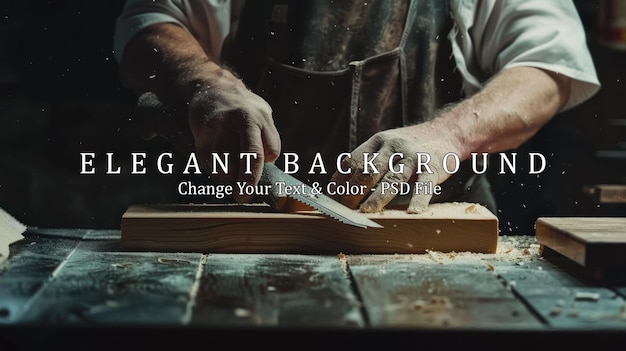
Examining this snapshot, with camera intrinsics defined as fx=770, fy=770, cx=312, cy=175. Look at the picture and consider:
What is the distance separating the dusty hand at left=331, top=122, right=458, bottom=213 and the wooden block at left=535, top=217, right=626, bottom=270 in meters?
0.28

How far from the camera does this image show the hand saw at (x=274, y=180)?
1.68 m

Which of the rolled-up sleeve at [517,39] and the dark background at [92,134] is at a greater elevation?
the rolled-up sleeve at [517,39]

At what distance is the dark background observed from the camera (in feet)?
6.79

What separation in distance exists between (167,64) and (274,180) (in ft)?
1.49

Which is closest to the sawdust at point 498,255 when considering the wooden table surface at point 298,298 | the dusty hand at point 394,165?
the wooden table surface at point 298,298

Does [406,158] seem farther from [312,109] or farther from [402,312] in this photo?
[402,312]

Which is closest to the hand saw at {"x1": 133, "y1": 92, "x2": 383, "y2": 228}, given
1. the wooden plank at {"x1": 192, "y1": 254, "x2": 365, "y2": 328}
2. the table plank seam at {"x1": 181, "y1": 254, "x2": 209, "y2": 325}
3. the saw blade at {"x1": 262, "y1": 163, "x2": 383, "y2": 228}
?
the saw blade at {"x1": 262, "y1": 163, "x2": 383, "y2": 228}

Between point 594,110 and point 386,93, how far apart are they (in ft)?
1.95

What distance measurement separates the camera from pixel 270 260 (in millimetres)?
1621

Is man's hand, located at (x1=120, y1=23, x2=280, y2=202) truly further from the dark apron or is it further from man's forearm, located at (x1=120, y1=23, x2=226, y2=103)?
the dark apron

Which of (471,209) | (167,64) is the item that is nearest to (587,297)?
(471,209)

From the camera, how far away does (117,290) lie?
1347 millimetres

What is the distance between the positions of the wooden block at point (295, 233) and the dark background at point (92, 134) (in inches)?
15.2

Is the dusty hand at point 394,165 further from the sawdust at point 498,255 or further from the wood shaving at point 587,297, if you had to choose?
the wood shaving at point 587,297
